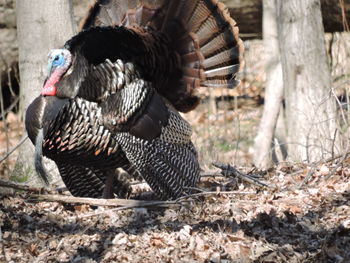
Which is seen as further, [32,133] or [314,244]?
[32,133]

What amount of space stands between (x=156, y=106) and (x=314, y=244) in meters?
1.87

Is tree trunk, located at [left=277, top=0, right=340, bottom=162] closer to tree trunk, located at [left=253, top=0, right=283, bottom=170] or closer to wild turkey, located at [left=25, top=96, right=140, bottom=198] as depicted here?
tree trunk, located at [left=253, top=0, right=283, bottom=170]

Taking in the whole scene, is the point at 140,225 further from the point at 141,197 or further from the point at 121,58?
the point at 121,58

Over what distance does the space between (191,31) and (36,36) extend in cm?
156

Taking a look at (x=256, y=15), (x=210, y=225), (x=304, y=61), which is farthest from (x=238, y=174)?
(x=256, y=15)

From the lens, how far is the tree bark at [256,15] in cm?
1109

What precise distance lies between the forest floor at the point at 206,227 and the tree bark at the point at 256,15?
5.41m

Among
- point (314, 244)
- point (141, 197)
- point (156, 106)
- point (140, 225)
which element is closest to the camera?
point (314, 244)

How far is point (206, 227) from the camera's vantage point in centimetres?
510

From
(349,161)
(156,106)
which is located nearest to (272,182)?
(349,161)

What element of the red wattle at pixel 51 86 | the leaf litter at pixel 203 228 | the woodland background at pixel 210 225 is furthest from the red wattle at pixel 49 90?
the leaf litter at pixel 203 228

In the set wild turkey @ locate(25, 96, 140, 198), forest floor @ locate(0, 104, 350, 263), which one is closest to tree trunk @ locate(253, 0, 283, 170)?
forest floor @ locate(0, 104, 350, 263)

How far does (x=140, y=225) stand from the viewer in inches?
211

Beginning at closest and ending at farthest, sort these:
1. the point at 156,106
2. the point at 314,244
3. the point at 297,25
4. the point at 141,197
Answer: the point at 314,244 < the point at 156,106 < the point at 141,197 < the point at 297,25
